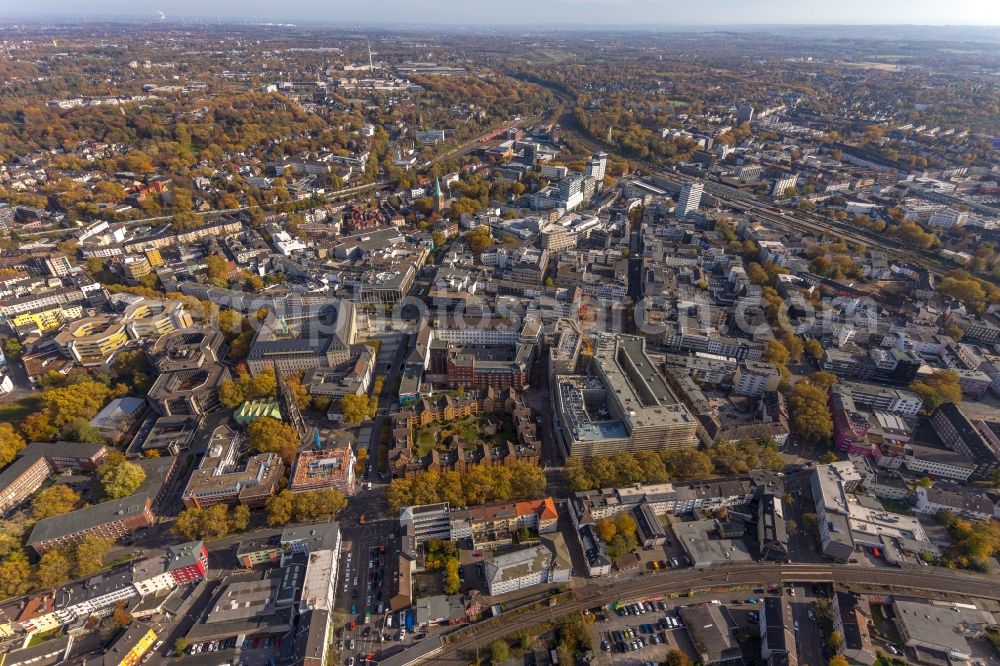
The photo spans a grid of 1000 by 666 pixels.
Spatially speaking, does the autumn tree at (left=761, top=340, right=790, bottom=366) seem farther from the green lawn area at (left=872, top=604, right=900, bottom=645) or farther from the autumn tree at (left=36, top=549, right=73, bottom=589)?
the autumn tree at (left=36, top=549, right=73, bottom=589)

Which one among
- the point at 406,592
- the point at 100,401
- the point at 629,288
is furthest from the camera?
the point at 629,288

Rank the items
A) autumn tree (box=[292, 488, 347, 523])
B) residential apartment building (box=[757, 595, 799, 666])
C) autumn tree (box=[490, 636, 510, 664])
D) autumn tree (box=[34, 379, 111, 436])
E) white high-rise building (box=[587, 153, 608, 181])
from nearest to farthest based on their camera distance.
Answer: residential apartment building (box=[757, 595, 799, 666]) < autumn tree (box=[490, 636, 510, 664]) < autumn tree (box=[292, 488, 347, 523]) < autumn tree (box=[34, 379, 111, 436]) < white high-rise building (box=[587, 153, 608, 181])

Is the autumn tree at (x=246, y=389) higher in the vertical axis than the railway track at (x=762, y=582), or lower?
higher

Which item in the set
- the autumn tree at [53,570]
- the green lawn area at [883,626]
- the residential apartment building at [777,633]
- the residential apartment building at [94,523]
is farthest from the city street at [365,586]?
the green lawn area at [883,626]

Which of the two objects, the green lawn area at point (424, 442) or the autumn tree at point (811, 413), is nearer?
the autumn tree at point (811, 413)

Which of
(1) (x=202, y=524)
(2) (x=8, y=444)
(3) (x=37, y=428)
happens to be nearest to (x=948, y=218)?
(1) (x=202, y=524)

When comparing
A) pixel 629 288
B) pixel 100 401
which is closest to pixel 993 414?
pixel 629 288

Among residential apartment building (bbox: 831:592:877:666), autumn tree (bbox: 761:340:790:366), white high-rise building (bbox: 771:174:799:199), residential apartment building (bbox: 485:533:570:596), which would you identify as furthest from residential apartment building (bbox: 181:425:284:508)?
white high-rise building (bbox: 771:174:799:199)

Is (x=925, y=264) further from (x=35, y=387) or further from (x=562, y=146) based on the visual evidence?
(x=35, y=387)

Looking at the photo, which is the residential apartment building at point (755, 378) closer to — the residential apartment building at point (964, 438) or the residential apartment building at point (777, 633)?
the residential apartment building at point (964, 438)
